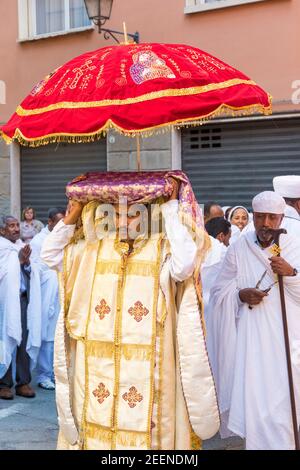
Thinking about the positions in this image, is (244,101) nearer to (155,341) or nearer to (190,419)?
(155,341)

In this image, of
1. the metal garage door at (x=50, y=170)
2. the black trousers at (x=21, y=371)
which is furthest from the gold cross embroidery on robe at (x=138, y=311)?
the metal garage door at (x=50, y=170)

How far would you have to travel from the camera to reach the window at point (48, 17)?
12.8 metres

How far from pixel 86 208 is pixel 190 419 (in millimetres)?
1391

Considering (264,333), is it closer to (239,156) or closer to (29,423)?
(29,423)

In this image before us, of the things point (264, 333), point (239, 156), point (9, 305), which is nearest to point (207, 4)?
point (239, 156)

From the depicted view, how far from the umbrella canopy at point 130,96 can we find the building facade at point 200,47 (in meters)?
6.46

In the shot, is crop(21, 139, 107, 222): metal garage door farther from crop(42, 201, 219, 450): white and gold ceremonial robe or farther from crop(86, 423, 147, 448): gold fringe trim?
crop(86, 423, 147, 448): gold fringe trim

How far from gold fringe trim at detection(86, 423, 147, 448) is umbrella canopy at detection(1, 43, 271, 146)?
174cm

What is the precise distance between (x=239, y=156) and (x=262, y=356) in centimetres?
665

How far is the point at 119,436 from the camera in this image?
4.32 metres

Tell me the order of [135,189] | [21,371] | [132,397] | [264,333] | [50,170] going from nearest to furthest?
[135,189] → [132,397] → [264,333] → [21,371] → [50,170]

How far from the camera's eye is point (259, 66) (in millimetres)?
10453

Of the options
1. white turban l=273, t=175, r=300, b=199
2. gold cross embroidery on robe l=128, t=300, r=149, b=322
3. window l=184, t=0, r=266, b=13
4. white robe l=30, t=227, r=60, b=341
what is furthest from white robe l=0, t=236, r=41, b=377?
window l=184, t=0, r=266, b=13

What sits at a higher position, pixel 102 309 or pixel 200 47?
pixel 200 47
